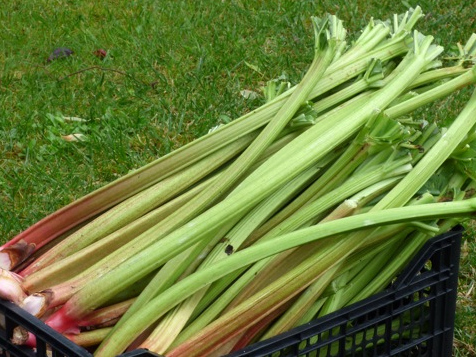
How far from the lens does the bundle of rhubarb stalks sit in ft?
4.99

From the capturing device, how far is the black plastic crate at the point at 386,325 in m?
1.45

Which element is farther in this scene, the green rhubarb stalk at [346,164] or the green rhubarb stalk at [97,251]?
the green rhubarb stalk at [346,164]

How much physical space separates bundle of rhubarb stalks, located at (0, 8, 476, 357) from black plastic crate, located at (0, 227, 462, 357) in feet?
0.16

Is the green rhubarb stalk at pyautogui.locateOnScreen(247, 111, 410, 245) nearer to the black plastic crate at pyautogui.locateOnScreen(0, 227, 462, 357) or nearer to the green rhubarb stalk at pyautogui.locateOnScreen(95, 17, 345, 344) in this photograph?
the green rhubarb stalk at pyautogui.locateOnScreen(95, 17, 345, 344)

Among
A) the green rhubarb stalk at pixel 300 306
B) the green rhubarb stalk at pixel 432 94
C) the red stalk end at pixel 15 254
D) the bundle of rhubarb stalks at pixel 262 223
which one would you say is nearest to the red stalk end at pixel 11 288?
the bundle of rhubarb stalks at pixel 262 223

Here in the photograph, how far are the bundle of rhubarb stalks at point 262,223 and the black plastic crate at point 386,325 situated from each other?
0.05 metres

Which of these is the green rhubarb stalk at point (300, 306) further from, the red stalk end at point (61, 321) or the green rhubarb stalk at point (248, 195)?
the red stalk end at point (61, 321)

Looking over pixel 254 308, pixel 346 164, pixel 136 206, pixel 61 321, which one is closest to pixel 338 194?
pixel 346 164

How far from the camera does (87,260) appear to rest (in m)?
1.64

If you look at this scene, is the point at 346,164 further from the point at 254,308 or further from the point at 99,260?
the point at 99,260

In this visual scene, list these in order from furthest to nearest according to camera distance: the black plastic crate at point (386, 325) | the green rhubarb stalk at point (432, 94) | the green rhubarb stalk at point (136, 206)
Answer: the green rhubarb stalk at point (432, 94)
the green rhubarb stalk at point (136, 206)
the black plastic crate at point (386, 325)

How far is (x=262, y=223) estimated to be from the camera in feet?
5.68

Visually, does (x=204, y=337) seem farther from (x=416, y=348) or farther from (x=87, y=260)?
(x=416, y=348)

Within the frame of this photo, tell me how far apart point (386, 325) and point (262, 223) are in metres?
0.34
